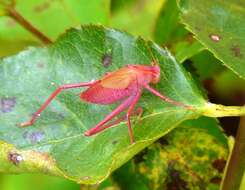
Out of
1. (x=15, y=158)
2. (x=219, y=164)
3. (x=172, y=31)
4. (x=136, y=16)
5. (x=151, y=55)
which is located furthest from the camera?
(x=136, y=16)

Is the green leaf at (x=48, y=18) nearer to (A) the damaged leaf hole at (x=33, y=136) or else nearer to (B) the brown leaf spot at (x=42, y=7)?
(B) the brown leaf spot at (x=42, y=7)

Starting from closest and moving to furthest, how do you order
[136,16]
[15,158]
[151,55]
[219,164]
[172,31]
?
[15,158], [151,55], [219,164], [172,31], [136,16]

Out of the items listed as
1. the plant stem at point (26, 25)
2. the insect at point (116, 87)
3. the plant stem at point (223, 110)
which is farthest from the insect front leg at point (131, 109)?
the plant stem at point (26, 25)

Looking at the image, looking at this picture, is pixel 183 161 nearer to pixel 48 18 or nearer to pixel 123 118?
pixel 123 118

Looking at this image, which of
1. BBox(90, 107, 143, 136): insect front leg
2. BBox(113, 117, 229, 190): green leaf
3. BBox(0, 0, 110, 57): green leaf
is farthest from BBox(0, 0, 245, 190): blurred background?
BBox(90, 107, 143, 136): insect front leg

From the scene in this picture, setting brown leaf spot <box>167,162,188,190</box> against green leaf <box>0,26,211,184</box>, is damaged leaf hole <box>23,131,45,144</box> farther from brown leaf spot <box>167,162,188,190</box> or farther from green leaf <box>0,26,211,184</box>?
brown leaf spot <box>167,162,188,190</box>

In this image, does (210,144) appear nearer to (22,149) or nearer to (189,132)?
(189,132)

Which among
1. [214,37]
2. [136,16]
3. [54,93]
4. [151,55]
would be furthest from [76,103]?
[136,16]
